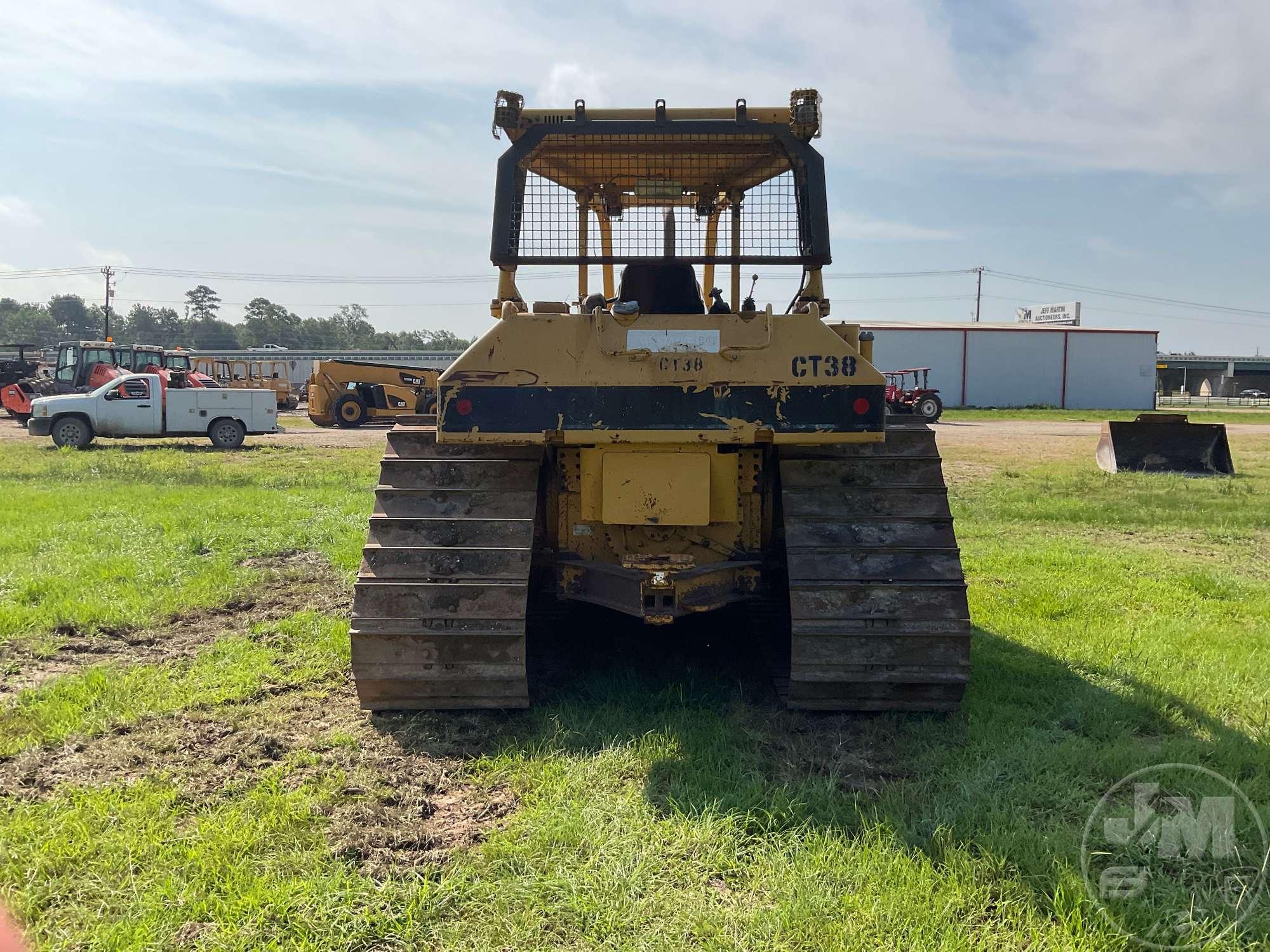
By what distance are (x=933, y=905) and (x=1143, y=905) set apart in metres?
0.58

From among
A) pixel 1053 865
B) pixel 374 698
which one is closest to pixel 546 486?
pixel 374 698

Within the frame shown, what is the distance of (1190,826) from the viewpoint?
3162 mm

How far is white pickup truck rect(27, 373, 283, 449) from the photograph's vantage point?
19.2 metres

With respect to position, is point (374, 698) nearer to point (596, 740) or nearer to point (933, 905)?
point (596, 740)

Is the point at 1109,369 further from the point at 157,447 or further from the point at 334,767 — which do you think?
the point at 334,767

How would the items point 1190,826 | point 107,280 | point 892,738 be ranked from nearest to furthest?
point 1190,826
point 892,738
point 107,280

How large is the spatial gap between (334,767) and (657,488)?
1.75 m

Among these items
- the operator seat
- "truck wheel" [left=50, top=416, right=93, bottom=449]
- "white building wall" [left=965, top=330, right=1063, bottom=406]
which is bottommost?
"truck wheel" [left=50, top=416, right=93, bottom=449]

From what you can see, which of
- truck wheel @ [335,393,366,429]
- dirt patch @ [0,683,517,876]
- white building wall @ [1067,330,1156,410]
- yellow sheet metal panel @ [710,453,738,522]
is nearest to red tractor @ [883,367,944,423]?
truck wheel @ [335,393,366,429]

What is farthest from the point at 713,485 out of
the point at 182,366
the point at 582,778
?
the point at 182,366

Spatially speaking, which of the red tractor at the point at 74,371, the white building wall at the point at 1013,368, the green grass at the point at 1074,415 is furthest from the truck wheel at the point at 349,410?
the white building wall at the point at 1013,368

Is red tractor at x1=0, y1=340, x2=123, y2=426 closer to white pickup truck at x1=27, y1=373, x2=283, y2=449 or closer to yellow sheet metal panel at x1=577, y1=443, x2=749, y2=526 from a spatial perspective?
white pickup truck at x1=27, y1=373, x2=283, y2=449

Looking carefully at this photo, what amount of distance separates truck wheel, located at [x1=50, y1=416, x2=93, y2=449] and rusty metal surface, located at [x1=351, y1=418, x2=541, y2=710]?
17906mm

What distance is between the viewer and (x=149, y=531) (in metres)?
8.82
